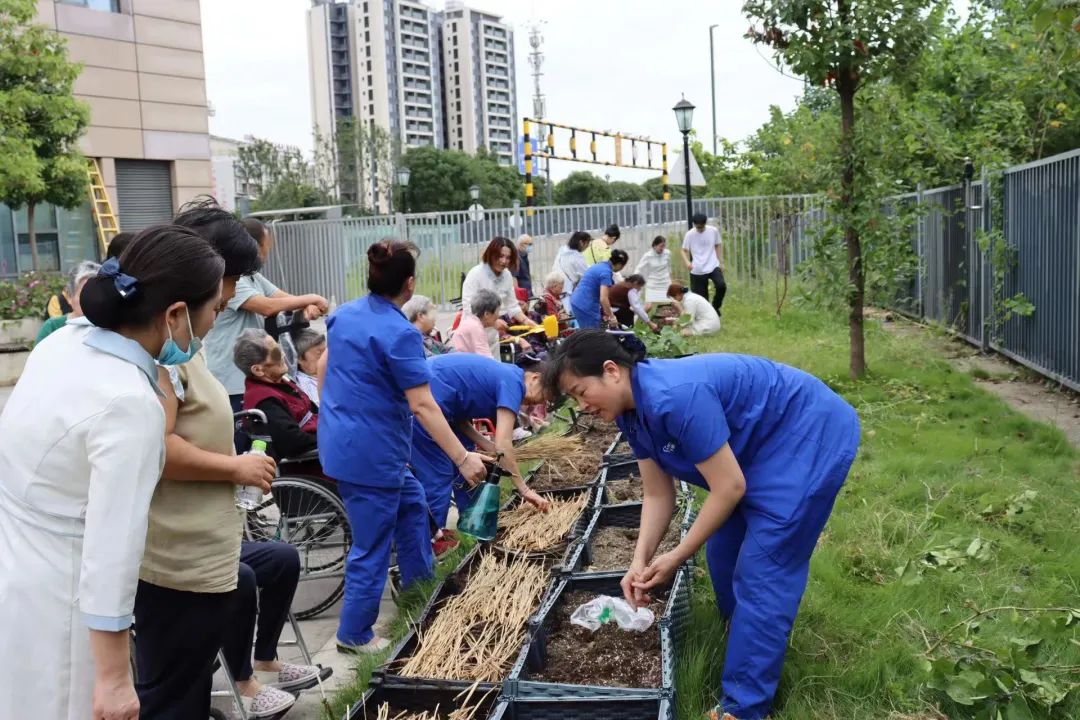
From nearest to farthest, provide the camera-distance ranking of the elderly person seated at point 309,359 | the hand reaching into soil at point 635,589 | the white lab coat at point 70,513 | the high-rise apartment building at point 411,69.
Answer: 1. the white lab coat at point 70,513
2. the hand reaching into soil at point 635,589
3. the elderly person seated at point 309,359
4. the high-rise apartment building at point 411,69

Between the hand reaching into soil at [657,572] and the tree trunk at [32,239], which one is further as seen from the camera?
the tree trunk at [32,239]

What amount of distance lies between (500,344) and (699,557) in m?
5.25

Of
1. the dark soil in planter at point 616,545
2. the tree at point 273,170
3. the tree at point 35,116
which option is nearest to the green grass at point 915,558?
the dark soil in planter at point 616,545

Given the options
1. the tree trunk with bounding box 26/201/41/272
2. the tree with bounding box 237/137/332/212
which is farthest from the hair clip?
the tree with bounding box 237/137/332/212

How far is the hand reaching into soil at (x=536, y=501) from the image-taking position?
17.8ft

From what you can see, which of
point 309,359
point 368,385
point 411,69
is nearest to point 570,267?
point 309,359

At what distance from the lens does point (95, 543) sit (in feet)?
6.76

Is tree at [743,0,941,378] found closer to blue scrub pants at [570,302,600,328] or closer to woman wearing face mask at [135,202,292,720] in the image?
blue scrub pants at [570,302,600,328]

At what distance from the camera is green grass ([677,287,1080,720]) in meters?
3.57

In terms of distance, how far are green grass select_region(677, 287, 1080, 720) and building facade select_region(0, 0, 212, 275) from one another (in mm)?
15185

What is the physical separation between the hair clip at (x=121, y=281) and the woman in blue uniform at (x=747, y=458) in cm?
135

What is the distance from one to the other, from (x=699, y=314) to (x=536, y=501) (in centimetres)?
847

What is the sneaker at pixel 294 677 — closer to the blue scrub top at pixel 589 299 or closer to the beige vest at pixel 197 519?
the beige vest at pixel 197 519

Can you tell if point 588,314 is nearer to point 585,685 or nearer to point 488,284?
point 488,284
